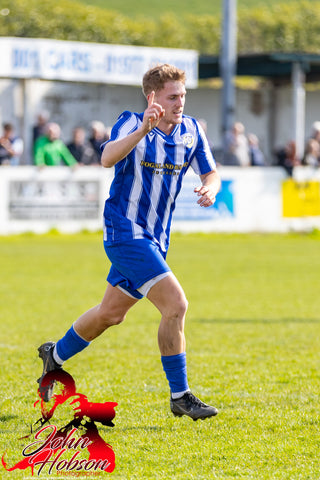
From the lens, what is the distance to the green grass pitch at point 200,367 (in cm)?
443

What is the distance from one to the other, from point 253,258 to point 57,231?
4.61 metres

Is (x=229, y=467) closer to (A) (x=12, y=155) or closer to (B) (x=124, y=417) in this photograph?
(B) (x=124, y=417)

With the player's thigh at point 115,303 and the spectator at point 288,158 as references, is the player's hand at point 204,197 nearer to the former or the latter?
the player's thigh at point 115,303

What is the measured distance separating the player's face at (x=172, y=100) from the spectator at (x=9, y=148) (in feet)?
45.0

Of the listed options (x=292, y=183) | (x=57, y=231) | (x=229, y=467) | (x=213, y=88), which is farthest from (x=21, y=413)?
(x=213, y=88)

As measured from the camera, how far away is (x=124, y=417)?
17.1 ft

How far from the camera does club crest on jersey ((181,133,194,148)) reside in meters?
5.22

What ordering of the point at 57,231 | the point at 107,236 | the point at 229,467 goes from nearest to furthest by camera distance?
the point at 229,467, the point at 107,236, the point at 57,231

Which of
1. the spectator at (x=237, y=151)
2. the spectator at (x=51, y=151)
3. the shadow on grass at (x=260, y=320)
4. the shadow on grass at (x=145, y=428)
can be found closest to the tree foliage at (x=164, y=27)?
the spectator at (x=237, y=151)

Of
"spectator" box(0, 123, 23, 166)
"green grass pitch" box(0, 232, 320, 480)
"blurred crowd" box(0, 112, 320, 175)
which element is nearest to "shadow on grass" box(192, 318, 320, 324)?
"green grass pitch" box(0, 232, 320, 480)

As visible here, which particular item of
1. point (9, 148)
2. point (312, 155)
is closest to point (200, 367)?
point (9, 148)

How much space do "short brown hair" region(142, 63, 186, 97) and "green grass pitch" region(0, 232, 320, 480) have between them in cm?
188

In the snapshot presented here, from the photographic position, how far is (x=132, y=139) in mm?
4758

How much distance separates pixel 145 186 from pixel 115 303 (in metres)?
0.71
